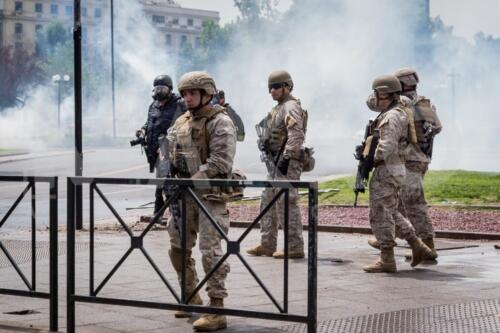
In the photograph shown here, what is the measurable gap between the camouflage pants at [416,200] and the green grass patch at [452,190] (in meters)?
5.00

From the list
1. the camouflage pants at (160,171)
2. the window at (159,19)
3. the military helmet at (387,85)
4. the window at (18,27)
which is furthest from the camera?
the window at (159,19)

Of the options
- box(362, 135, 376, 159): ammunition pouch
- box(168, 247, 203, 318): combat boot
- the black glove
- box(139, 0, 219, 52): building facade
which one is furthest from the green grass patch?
box(139, 0, 219, 52): building facade

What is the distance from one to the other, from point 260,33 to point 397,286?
30.7 metres

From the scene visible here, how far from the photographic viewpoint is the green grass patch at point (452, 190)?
15.8 metres

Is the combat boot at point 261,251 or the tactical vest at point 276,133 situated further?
the combat boot at point 261,251

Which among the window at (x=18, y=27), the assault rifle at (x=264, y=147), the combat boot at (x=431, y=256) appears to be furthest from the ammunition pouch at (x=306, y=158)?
the window at (x=18, y=27)

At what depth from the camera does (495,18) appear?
82.5 ft

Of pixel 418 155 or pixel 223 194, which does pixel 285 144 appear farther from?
pixel 223 194

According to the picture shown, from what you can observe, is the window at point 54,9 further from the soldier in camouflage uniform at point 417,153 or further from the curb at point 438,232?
the soldier in camouflage uniform at point 417,153

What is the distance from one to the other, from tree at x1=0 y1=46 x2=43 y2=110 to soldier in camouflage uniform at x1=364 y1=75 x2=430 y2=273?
45.8 m

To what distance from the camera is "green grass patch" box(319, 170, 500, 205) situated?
15758mm

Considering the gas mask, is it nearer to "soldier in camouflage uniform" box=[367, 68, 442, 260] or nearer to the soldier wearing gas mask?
the soldier wearing gas mask

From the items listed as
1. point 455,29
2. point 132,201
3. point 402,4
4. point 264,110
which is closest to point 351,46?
point 402,4

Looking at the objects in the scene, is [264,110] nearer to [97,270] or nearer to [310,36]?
[310,36]
